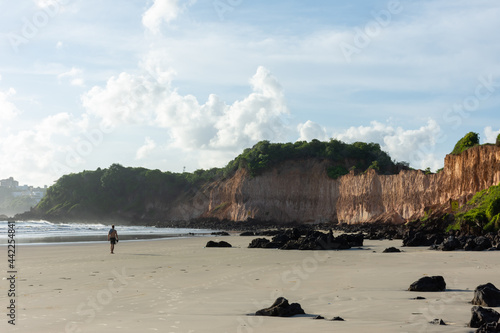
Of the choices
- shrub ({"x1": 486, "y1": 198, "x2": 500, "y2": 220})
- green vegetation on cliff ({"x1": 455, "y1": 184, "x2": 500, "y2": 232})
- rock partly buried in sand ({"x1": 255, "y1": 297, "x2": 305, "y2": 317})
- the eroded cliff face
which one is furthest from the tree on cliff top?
rock partly buried in sand ({"x1": 255, "y1": 297, "x2": 305, "y2": 317})

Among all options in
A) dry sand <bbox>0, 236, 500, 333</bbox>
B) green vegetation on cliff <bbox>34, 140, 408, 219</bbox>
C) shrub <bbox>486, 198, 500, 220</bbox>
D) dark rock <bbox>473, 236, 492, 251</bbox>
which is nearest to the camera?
dry sand <bbox>0, 236, 500, 333</bbox>

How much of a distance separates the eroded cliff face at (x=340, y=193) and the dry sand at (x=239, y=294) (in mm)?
25687

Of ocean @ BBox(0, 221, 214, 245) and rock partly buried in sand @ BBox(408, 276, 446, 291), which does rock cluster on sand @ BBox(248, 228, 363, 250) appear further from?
rock partly buried in sand @ BBox(408, 276, 446, 291)

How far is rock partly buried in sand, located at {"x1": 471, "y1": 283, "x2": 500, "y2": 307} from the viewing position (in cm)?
761

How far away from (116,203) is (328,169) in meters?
56.3

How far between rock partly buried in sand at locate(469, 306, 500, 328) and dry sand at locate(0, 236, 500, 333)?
0.15m

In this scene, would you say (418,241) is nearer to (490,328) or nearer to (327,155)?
(490,328)

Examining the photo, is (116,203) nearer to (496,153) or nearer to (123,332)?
(496,153)

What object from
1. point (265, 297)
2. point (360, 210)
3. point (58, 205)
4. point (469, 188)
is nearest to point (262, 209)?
point (360, 210)

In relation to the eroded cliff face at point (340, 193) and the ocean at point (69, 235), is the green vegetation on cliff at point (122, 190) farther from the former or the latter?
the ocean at point (69, 235)

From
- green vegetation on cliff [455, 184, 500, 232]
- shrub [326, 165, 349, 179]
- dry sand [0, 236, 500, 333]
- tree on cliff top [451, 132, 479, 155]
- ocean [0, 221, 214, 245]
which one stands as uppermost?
tree on cliff top [451, 132, 479, 155]

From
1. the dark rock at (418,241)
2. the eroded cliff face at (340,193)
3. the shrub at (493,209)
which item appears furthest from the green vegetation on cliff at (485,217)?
the eroded cliff face at (340,193)

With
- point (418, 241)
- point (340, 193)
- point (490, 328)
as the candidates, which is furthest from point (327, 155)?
point (490, 328)

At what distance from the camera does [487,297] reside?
7664 millimetres
